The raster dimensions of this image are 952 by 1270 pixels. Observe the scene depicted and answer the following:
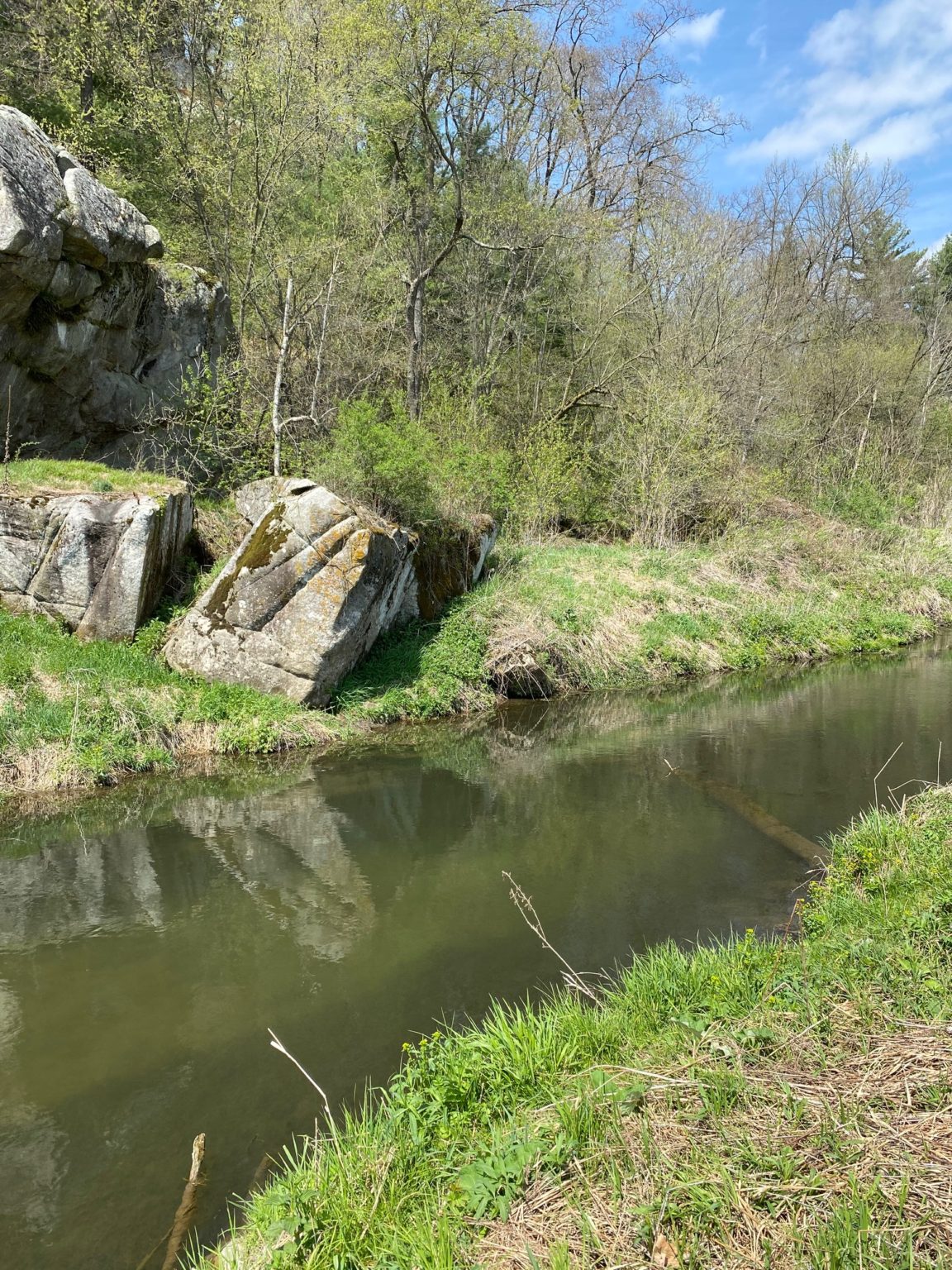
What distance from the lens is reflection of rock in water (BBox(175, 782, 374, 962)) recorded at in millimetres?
6172

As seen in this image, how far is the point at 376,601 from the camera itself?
1170 cm

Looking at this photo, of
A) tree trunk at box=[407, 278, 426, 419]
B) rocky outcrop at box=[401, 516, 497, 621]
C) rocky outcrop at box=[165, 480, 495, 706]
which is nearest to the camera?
rocky outcrop at box=[165, 480, 495, 706]

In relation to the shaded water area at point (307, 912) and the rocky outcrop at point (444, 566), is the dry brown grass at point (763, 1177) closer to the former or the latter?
the shaded water area at point (307, 912)

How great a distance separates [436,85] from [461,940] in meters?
17.5

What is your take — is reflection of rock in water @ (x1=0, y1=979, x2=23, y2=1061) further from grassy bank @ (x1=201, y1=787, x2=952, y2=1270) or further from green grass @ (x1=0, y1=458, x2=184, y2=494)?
green grass @ (x1=0, y1=458, x2=184, y2=494)

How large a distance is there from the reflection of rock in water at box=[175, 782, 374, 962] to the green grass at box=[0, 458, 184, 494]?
5.20 m

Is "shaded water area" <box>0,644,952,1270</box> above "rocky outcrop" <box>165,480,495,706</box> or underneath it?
underneath

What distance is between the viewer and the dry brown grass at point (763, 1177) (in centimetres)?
237

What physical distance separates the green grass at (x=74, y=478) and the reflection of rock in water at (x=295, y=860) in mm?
5204

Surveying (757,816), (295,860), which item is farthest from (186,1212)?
(757,816)

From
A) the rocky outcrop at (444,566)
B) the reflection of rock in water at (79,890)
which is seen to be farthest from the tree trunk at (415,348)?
the reflection of rock in water at (79,890)

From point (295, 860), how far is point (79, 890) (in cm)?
180

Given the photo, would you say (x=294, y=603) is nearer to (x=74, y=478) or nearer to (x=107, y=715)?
(x=107, y=715)

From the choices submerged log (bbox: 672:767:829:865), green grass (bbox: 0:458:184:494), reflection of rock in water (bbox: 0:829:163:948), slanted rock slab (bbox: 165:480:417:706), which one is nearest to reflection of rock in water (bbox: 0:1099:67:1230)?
reflection of rock in water (bbox: 0:829:163:948)
